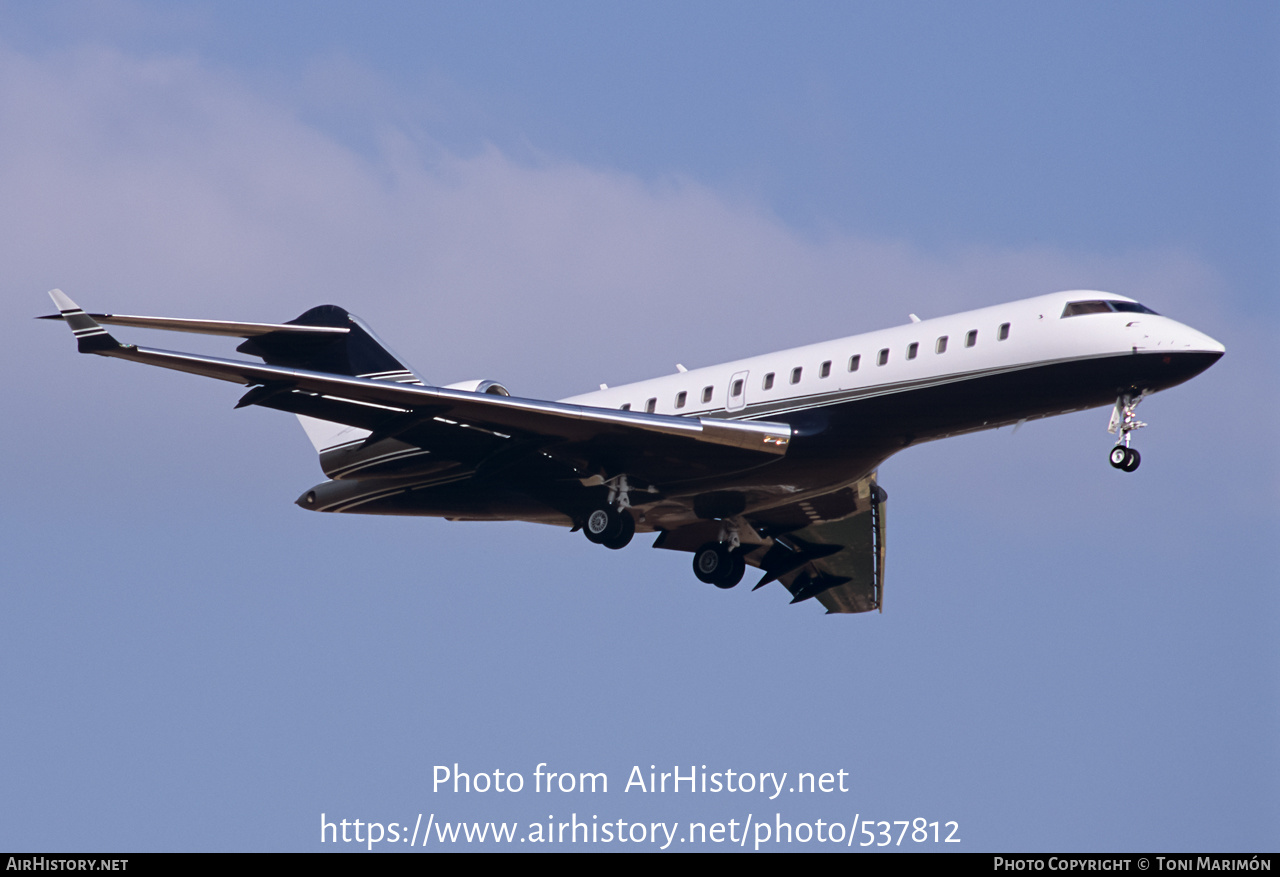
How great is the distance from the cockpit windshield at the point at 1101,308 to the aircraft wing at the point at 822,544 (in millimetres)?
5091

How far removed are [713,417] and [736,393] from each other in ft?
1.89

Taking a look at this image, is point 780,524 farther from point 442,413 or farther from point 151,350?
point 151,350

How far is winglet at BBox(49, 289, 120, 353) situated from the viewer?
73.2ft

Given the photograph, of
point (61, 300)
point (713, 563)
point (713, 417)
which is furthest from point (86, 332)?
point (713, 563)

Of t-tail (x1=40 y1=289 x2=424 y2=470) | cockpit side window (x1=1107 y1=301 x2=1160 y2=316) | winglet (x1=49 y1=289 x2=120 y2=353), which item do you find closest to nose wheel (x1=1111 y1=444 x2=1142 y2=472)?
cockpit side window (x1=1107 y1=301 x2=1160 y2=316)

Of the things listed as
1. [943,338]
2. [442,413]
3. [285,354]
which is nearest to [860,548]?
[943,338]

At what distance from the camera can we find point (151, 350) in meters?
22.9

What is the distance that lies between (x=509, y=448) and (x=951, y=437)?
7325 mm

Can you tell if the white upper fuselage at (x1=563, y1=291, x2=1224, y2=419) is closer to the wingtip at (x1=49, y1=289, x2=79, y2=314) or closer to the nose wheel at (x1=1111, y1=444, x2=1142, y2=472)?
the nose wheel at (x1=1111, y1=444, x2=1142, y2=472)

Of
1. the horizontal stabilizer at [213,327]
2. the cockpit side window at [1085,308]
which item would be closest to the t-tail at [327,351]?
the horizontal stabilizer at [213,327]

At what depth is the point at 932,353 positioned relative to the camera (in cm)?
2373

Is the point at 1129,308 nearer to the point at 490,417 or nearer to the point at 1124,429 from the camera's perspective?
the point at 1124,429

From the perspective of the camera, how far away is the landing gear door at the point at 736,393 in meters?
25.6

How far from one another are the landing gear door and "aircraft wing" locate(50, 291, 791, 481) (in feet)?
1.98
